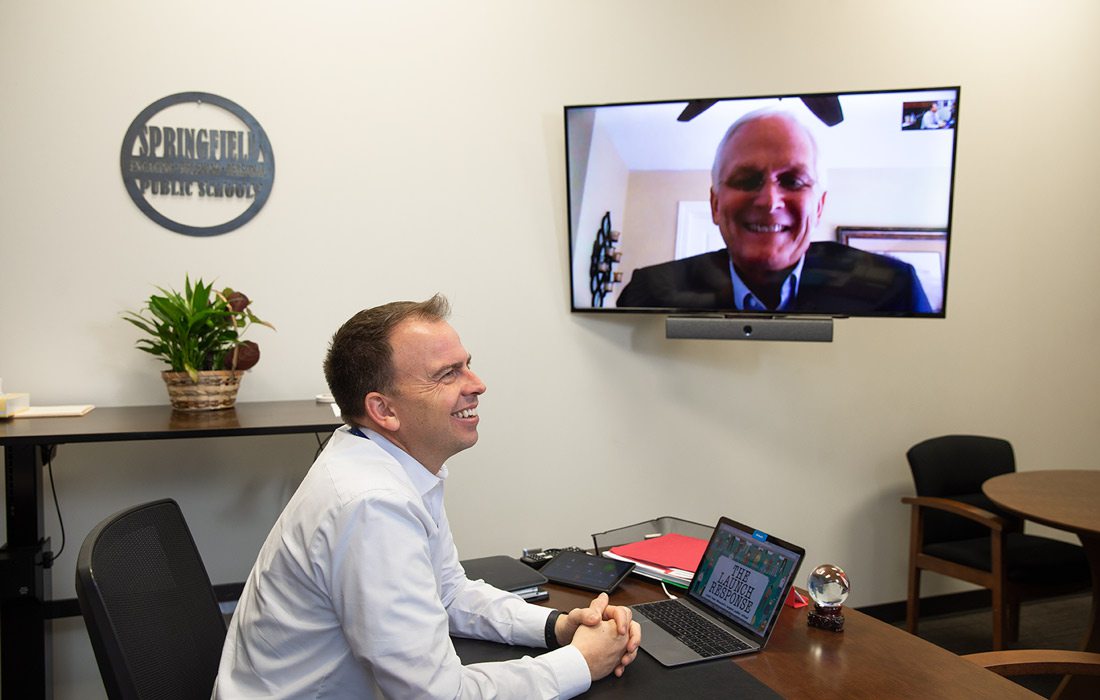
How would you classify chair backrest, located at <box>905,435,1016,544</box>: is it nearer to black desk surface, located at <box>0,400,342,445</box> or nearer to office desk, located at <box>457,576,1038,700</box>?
office desk, located at <box>457,576,1038,700</box>

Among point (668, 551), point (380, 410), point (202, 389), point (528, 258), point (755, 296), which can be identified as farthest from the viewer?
point (528, 258)

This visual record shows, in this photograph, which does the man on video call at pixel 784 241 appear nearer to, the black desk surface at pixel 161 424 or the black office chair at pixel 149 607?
the black desk surface at pixel 161 424

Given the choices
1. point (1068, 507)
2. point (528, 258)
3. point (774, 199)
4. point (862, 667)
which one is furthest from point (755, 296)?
point (862, 667)

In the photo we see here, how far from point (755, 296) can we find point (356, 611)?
2346 mm

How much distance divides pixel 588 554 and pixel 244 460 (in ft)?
5.15

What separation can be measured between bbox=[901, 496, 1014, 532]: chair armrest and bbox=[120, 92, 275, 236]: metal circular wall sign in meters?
2.79

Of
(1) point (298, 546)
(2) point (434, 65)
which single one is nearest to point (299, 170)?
(2) point (434, 65)

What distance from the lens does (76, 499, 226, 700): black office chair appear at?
1.19 metres

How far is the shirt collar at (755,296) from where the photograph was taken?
3.29 m

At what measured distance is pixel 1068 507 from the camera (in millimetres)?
2980

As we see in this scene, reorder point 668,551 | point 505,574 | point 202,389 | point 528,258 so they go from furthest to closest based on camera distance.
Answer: point 528,258, point 202,389, point 668,551, point 505,574

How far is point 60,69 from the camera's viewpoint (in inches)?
114

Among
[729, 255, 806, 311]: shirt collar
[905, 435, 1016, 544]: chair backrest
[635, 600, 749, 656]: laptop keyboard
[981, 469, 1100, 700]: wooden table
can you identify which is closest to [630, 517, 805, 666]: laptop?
[635, 600, 749, 656]: laptop keyboard

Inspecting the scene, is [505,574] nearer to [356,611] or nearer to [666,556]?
[666,556]
